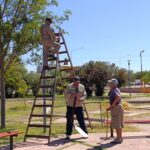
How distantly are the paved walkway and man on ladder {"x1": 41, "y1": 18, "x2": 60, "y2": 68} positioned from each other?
252cm

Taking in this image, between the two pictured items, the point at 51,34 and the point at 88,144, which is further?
the point at 51,34

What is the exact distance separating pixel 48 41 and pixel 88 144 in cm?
351

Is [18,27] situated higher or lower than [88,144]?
higher

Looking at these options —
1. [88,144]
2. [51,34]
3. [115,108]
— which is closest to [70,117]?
[88,144]

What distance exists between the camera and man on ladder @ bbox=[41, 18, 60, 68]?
13180 millimetres

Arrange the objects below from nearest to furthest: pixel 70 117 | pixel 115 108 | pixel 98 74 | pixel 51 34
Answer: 1. pixel 115 108
2. pixel 70 117
3. pixel 51 34
4. pixel 98 74

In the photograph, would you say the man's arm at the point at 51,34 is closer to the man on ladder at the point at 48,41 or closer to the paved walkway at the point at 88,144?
the man on ladder at the point at 48,41

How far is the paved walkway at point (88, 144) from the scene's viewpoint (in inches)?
433

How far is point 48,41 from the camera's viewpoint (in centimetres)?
1324

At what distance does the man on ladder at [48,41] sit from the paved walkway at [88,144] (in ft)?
8.27

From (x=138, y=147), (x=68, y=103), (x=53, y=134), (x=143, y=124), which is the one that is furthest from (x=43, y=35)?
(x=143, y=124)

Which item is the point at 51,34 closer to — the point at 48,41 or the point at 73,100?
the point at 48,41

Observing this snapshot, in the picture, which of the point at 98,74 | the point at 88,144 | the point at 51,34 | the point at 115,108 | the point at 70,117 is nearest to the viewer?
the point at 88,144

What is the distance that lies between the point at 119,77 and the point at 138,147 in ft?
136
